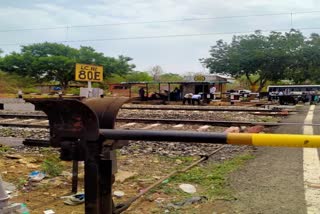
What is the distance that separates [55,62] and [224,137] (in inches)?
1977

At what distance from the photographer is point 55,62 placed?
5019cm

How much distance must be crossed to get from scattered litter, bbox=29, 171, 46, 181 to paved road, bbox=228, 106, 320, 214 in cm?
234

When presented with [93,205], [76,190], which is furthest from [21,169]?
[93,205]

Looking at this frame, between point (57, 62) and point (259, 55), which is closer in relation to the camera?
point (259, 55)

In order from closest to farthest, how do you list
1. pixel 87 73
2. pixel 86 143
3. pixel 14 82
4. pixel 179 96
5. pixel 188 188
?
pixel 86 143 → pixel 188 188 → pixel 87 73 → pixel 179 96 → pixel 14 82

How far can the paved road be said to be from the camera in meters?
3.68

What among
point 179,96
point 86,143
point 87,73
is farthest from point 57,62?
point 86,143

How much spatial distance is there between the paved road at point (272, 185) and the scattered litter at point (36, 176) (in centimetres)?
234

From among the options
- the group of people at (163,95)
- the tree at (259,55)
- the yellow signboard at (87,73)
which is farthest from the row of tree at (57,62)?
the yellow signboard at (87,73)

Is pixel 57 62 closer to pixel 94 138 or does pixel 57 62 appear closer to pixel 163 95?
pixel 163 95

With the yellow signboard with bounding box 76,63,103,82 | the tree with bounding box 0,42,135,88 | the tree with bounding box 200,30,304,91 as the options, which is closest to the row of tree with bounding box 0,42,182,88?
the tree with bounding box 0,42,135,88

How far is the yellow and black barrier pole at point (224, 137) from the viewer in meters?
2.14

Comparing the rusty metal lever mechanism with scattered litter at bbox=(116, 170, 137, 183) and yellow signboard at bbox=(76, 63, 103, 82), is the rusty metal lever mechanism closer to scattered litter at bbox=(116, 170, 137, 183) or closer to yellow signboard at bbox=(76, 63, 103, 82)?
scattered litter at bbox=(116, 170, 137, 183)

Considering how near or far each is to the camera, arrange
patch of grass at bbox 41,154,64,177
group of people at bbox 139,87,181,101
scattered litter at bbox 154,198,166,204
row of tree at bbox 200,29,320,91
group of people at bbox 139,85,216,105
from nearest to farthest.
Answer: scattered litter at bbox 154,198,166,204 → patch of grass at bbox 41,154,64,177 → group of people at bbox 139,85,216,105 → group of people at bbox 139,87,181,101 → row of tree at bbox 200,29,320,91
